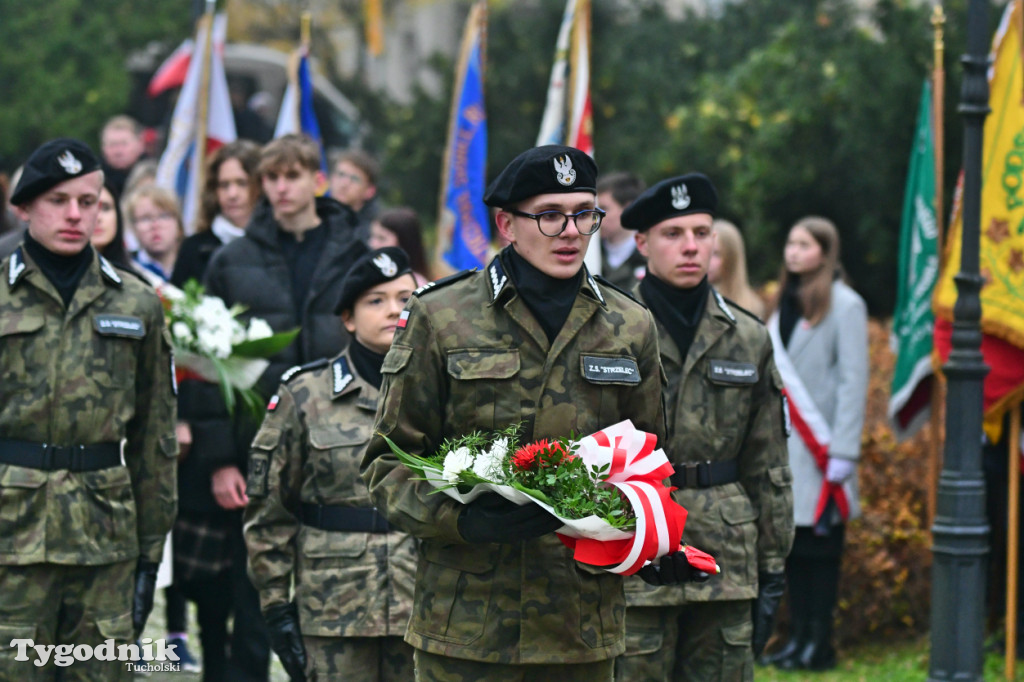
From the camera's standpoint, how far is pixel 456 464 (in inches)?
152

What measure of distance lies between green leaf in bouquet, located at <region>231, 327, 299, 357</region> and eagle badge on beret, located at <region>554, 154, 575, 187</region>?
2.98m

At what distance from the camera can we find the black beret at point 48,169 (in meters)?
5.46

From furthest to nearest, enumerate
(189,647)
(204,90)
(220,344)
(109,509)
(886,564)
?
(204,90), (189,647), (886,564), (220,344), (109,509)

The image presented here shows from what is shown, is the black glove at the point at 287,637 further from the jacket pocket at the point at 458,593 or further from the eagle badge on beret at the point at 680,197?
the eagle badge on beret at the point at 680,197

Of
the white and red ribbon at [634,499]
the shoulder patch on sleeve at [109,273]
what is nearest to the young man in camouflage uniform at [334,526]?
the shoulder patch on sleeve at [109,273]

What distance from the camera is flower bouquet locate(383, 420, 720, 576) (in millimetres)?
3814

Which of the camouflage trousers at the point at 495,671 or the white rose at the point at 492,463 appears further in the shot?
→ the camouflage trousers at the point at 495,671

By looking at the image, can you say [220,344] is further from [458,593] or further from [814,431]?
[814,431]

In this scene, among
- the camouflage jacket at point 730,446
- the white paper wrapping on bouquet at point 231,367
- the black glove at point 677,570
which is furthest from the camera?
the white paper wrapping on bouquet at point 231,367

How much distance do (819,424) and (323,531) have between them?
3671 mm

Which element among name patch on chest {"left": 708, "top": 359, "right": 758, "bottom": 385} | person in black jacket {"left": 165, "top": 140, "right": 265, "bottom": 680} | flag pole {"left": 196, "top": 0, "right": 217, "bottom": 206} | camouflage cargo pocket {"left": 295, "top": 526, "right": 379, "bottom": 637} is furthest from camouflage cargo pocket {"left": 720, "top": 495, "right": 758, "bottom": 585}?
flag pole {"left": 196, "top": 0, "right": 217, "bottom": 206}

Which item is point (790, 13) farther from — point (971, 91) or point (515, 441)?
point (515, 441)

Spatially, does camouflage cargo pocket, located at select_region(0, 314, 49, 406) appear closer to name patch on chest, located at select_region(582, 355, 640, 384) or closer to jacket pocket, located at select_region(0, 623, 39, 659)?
jacket pocket, located at select_region(0, 623, 39, 659)

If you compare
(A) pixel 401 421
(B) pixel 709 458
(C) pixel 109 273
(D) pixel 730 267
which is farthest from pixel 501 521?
(D) pixel 730 267
